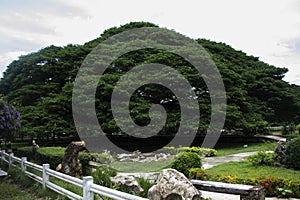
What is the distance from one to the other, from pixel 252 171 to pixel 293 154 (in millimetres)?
1622

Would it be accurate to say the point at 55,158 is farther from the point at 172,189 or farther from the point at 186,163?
the point at 172,189

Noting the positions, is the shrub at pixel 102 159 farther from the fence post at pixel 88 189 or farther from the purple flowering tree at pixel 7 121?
the fence post at pixel 88 189

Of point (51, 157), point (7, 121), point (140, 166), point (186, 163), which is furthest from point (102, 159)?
point (186, 163)

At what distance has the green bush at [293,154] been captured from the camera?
29.5 ft

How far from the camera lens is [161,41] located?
18.7 m

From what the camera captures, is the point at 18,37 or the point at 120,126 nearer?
the point at 18,37

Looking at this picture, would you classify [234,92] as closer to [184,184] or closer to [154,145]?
[154,145]

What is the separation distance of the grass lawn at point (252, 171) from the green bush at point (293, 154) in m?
0.38

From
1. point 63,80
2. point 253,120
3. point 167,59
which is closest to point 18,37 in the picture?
point 63,80

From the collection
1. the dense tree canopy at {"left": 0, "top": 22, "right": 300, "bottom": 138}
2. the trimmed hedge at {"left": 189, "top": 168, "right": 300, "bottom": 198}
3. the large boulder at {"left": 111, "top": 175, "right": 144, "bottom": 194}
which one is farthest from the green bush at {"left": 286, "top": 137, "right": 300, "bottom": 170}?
the dense tree canopy at {"left": 0, "top": 22, "right": 300, "bottom": 138}

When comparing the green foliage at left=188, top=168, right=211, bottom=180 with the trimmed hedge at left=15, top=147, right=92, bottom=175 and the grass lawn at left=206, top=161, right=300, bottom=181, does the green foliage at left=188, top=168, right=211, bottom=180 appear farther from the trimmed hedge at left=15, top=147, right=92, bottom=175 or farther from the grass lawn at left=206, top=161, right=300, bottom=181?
the trimmed hedge at left=15, top=147, right=92, bottom=175

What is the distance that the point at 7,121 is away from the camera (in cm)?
1004

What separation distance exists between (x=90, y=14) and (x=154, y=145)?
28.5 feet

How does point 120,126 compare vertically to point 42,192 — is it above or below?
above
